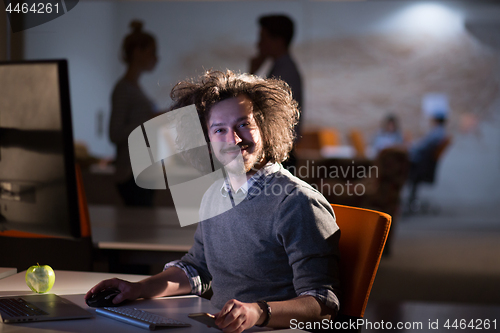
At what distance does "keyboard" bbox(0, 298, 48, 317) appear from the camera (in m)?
0.98

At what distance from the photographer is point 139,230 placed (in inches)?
77.1

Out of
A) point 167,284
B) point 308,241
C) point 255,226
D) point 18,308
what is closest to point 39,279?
point 18,308

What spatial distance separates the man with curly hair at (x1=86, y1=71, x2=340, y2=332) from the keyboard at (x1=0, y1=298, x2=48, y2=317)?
5.1 inches

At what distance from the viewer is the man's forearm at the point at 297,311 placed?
948 millimetres

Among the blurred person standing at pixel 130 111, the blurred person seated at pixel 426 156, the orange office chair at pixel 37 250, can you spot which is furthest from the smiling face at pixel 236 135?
the blurred person seated at pixel 426 156

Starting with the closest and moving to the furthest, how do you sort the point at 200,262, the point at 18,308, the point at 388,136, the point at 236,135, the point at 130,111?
the point at 18,308
the point at 236,135
the point at 200,262
the point at 130,111
the point at 388,136

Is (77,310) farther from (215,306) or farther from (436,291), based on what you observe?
(436,291)

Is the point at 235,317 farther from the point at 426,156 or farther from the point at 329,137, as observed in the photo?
the point at 329,137

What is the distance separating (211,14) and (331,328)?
4.64m

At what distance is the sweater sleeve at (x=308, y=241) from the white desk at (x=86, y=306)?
154 mm

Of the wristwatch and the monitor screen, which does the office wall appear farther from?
the wristwatch

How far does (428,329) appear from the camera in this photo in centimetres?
262

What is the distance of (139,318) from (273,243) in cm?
32

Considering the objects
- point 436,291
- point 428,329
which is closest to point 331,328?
point 428,329
